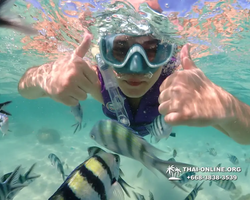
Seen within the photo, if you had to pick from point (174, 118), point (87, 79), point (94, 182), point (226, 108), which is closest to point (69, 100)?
point (87, 79)

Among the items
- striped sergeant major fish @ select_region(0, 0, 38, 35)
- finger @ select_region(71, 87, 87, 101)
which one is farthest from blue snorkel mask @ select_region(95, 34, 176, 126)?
striped sergeant major fish @ select_region(0, 0, 38, 35)

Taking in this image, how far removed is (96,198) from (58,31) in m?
9.28

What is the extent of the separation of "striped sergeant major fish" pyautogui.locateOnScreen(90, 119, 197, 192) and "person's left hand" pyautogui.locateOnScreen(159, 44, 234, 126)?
417 millimetres

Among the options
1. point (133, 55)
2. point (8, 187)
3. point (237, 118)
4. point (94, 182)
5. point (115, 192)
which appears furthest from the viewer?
point (133, 55)

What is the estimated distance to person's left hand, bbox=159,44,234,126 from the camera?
1.98 m

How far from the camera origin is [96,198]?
63.7 inches

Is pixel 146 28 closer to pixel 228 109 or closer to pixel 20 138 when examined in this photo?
pixel 228 109

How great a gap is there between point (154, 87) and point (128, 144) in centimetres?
319

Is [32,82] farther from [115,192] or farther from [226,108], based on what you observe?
[226,108]

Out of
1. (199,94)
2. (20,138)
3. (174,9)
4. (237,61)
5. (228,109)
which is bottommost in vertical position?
(20,138)

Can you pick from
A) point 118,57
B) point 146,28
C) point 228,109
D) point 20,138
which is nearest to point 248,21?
point 146,28

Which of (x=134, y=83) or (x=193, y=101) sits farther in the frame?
(x=134, y=83)

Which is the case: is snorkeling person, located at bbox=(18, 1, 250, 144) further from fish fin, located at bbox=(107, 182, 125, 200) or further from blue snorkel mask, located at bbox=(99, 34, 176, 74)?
fish fin, located at bbox=(107, 182, 125, 200)

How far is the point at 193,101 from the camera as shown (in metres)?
2.04
